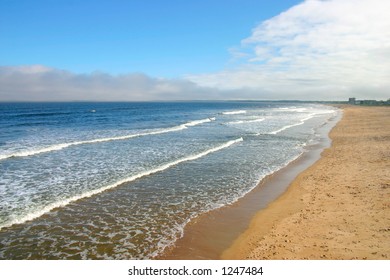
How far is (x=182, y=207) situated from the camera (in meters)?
12.4

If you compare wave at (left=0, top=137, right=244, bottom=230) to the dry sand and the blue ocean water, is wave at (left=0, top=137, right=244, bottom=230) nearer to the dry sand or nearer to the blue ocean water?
the blue ocean water

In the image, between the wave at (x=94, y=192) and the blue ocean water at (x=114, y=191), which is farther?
the wave at (x=94, y=192)

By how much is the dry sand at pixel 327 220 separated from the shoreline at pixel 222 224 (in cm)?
32

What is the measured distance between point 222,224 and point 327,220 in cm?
343

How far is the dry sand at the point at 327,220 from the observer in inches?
333

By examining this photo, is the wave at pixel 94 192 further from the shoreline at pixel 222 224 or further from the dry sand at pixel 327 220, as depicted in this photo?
the dry sand at pixel 327 220

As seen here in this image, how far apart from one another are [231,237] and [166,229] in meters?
2.09

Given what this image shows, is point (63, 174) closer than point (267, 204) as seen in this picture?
No

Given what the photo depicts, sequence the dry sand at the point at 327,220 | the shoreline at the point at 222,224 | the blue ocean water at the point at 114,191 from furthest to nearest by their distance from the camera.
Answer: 1. the blue ocean water at the point at 114,191
2. the shoreline at the point at 222,224
3. the dry sand at the point at 327,220

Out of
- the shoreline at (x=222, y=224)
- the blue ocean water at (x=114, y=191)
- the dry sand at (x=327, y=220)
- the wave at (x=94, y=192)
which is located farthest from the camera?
the wave at (x=94, y=192)

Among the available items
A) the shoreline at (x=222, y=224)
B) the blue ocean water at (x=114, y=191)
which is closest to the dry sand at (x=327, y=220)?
the shoreline at (x=222, y=224)
